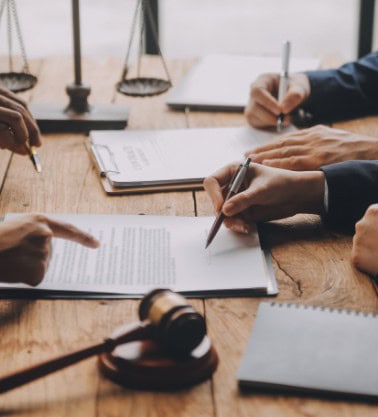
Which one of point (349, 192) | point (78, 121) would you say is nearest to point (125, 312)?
point (349, 192)

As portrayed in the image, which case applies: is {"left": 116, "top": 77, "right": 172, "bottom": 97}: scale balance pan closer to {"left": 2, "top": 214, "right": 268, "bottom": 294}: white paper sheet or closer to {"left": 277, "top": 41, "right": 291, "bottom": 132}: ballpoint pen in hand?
{"left": 277, "top": 41, "right": 291, "bottom": 132}: ballpoint pen in hand

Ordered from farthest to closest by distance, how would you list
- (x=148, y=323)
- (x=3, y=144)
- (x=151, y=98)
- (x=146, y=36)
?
1. (x=146, y=36)
2. (x=151, y=98)
3. (x=3, y=144)
4. (x=148, y=323)

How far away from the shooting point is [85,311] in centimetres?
112

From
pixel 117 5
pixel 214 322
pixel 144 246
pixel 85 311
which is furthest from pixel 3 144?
pixel 117 5

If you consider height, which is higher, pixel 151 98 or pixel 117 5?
→ pixel 151 98

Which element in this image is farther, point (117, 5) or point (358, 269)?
point (117, 5)

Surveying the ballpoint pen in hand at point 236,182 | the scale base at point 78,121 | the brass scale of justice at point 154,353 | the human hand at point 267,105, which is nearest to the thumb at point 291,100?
the human hand at point 267,105

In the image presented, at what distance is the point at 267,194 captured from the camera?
1.38 meters

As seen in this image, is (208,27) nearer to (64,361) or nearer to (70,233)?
(70,233)

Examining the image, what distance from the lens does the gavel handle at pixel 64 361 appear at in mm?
918

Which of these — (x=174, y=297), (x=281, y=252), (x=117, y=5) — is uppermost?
(x=174, y=297)

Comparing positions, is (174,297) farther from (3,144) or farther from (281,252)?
(3,144)

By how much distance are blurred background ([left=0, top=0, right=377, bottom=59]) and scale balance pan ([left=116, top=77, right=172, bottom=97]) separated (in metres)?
2.72

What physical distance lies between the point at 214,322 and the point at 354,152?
660mm
